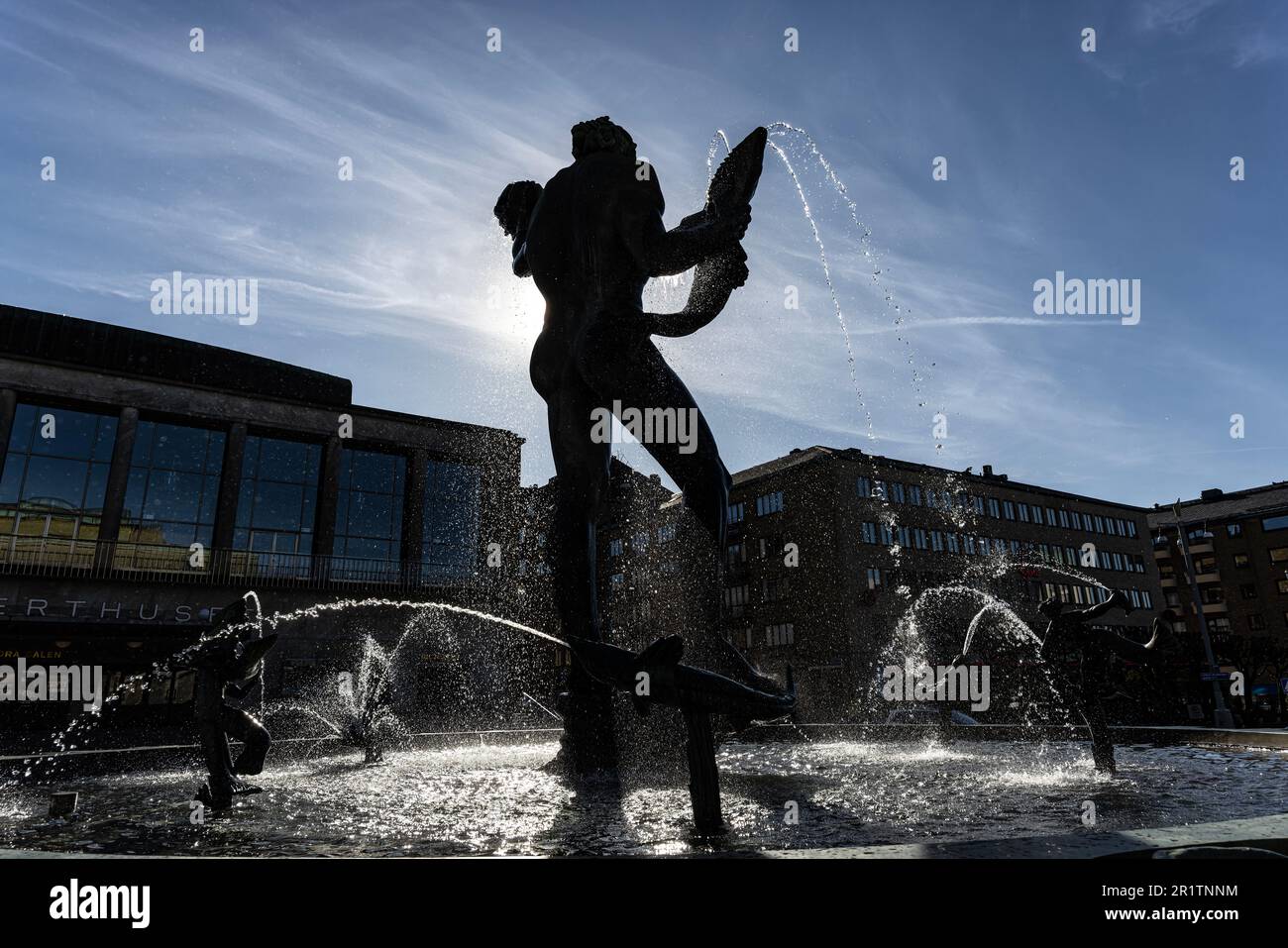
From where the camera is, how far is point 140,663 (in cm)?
2381

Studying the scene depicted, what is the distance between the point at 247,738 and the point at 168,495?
27.2 metres

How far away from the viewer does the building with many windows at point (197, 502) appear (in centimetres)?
2389

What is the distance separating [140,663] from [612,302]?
26005 mm

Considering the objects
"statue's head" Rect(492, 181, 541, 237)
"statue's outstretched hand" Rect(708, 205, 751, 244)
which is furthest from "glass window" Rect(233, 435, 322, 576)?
"statue's outstretched hand" Rect(708, 205, 751, 244)

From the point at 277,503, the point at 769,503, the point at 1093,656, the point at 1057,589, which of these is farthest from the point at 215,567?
the point at 1057,589

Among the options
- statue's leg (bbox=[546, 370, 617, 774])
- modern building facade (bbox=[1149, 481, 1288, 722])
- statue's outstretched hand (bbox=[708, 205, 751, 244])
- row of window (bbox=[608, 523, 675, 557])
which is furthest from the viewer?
modern building facade (bbox=[1149, 481, 1288, 722])

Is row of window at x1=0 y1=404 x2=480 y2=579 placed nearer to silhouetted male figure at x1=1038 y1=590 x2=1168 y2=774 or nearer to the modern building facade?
silhouetted male figure at x1=1038 y1=590 x2=1168 y2=774

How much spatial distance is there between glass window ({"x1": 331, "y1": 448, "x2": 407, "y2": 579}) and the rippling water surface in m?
24.0

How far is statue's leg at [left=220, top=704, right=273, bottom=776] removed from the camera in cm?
403

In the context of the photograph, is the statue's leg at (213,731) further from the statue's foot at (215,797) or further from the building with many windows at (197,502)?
the building with many windows at (197,502)

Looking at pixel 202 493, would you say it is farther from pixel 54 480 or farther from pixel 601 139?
pixel 601 139

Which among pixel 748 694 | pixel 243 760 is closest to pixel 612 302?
pixel 748 694

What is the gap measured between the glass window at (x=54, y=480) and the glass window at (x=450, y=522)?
11.2 meters

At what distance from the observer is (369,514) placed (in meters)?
29.6
